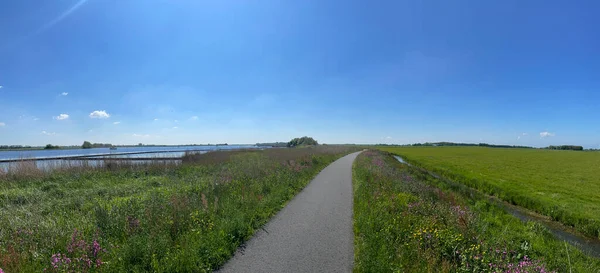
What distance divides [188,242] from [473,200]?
59.3 ft

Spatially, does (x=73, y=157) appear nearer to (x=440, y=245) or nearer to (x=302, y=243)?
(x=302, y=243)

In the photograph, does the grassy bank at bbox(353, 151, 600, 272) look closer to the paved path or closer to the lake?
the paved path

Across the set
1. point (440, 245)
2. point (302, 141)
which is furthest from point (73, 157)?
point (302, 141)

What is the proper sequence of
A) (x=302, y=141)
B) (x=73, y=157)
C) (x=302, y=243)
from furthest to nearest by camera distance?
1. (x=302, y=141)
2. (x=73, y=157)
3. (x=302, y=243)

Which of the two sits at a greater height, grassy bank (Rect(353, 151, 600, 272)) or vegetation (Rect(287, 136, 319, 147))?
vegetation (Rect(287, 136, 319, 147))

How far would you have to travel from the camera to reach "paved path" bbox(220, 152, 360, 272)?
4941 mm

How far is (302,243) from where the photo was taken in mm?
6000

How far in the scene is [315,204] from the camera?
995 centimetres

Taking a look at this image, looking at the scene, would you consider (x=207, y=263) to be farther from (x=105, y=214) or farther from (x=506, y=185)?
(x=506, y=185)

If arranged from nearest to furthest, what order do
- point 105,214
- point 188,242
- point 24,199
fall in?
point 188,242 < point 105,214 < point 24,199

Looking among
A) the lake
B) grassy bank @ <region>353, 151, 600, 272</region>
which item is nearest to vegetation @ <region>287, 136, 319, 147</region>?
the lake

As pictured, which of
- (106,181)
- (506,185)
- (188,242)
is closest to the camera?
(188,242)

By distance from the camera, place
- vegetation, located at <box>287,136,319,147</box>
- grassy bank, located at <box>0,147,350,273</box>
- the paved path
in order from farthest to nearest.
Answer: vegetation, located at <box>287,136,319,147</box>, the paved path, grassy bank, located at <box>0,147,350,273</box>

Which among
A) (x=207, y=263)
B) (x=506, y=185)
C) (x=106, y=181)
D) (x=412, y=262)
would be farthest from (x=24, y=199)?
(x=506, y=185)
